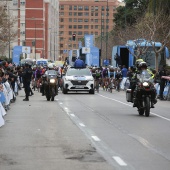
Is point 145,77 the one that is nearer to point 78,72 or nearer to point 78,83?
point 78,83

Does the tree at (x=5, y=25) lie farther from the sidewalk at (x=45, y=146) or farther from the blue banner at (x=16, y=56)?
the sidewalk at (x=45, y=146)

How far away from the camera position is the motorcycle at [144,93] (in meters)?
23.0

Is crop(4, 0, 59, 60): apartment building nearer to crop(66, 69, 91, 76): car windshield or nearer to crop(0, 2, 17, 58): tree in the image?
crop(0, 2, 17, 58): tree

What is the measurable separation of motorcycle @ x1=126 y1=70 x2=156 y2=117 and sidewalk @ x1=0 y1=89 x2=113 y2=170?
8.77 feet

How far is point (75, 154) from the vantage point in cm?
1302

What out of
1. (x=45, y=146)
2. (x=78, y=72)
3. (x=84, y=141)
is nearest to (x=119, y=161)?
(x=45, y=146)

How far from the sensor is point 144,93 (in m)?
23.1

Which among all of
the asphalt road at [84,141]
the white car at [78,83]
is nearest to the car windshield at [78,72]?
the white car at [78,83]

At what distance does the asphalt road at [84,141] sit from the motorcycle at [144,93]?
404 millimetres

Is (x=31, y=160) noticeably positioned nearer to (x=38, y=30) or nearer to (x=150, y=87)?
(x=150, y=87)

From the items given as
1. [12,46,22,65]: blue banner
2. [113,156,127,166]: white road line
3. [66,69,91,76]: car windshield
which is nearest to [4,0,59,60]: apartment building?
[12,46,22,65]: blue banner

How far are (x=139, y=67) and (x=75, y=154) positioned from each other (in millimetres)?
11114

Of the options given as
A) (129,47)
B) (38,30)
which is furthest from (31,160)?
(38,30)

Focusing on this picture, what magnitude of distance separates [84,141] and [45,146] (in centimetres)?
131
